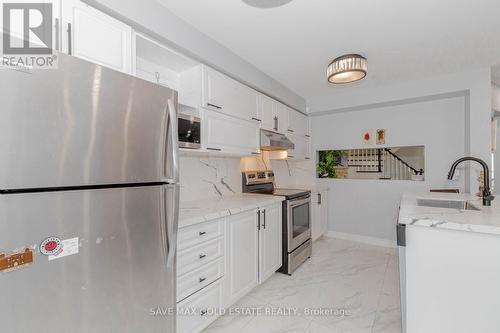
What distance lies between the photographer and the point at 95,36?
1316 mm

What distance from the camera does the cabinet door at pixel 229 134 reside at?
81.7 inches

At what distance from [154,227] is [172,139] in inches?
18.4

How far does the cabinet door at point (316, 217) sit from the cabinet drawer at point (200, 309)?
2019mm

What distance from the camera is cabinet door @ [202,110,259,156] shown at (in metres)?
2.08

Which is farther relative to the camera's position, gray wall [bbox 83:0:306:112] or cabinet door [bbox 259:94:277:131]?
cabinet door [bbox 259:94:277:131]

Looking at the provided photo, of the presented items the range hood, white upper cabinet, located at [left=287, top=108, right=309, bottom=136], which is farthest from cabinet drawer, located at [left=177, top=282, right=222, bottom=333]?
white upper cabinet, located at [left=287, top=108, right=309, bottom=136]

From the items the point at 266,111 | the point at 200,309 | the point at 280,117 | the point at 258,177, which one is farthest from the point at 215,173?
the point at 200,309

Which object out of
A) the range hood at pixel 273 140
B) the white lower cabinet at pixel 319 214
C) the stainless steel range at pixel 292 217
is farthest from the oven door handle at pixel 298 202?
the range hood at pixel 273 140

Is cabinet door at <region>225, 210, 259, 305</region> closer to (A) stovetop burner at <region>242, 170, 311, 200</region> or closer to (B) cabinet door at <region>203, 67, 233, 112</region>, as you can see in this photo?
(A) stovetop burner at <region>242, 170, 311, 200</region>

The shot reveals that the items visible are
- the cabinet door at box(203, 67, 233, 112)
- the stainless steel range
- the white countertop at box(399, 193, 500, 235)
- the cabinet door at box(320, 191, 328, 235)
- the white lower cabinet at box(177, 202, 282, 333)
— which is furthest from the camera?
the cabinet door at box(320, 191, 328, 235)

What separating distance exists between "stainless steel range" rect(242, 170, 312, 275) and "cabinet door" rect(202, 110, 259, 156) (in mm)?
623

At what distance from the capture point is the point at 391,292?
2328 millimetres

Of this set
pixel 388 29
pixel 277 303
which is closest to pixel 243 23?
pixel 388 29

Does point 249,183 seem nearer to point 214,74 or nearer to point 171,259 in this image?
point 214,74
